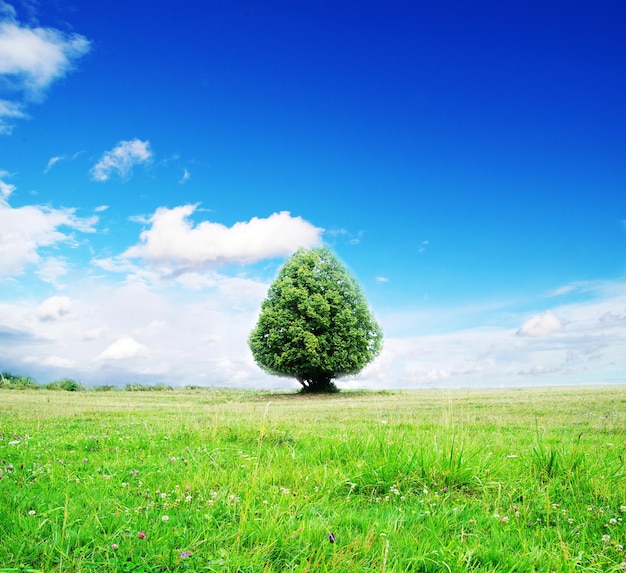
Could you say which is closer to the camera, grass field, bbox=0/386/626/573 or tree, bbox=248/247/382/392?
grass field, bbox=0/386/626/573

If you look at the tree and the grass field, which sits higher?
the tree

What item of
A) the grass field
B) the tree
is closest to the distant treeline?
the tree

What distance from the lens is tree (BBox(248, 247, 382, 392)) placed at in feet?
134

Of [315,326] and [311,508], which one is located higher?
[315,326]

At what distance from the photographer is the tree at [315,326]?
1612 inches

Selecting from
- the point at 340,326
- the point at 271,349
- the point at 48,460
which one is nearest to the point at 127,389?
the point at 271,349

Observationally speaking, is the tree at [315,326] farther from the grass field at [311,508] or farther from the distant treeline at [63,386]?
the grass field at [311,508]

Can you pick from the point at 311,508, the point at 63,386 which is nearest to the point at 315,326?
the point at 63,386

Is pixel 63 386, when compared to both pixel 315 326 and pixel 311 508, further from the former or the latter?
pixel 311 508

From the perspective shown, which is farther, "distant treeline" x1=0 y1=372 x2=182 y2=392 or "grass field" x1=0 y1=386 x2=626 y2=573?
"distant treeline" x1=0 y1=372 x2=182 y2=392

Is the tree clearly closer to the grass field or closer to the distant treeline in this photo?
the distant treeline

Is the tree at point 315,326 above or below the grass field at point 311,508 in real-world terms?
above

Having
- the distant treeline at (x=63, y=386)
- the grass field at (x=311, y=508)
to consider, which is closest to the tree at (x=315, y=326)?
the distant treeline at (x=63, y=386)

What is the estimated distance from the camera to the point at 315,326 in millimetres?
41844
